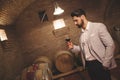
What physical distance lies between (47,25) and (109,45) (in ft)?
19.4

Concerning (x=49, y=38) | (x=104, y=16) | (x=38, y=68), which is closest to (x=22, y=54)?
(x=49, y=38)

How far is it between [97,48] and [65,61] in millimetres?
4344

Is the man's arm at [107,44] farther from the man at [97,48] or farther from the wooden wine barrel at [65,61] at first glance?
the wooden wine barrel at [65,61]

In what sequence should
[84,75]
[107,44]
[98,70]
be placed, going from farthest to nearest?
[84,75]
[98,70]
[107,44]

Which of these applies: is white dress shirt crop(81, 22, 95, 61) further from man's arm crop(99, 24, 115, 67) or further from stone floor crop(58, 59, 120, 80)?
stone floor crop(58, 59, 120, 80)

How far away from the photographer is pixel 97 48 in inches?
97.8

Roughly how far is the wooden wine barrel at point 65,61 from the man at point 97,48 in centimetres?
411

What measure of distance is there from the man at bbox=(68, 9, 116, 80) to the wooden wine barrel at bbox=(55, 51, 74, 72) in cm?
411

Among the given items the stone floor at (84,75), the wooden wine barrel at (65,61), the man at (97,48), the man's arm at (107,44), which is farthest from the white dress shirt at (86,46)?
the wooden wine barrel at (65,61)

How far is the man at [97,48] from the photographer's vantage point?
7.89ft

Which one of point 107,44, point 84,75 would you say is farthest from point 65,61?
point 107,44

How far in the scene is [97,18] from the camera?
815 centimetres

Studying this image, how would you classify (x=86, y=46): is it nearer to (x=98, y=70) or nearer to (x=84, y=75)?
(x=98, y=70)

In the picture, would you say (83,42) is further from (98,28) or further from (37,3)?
(37,3)
